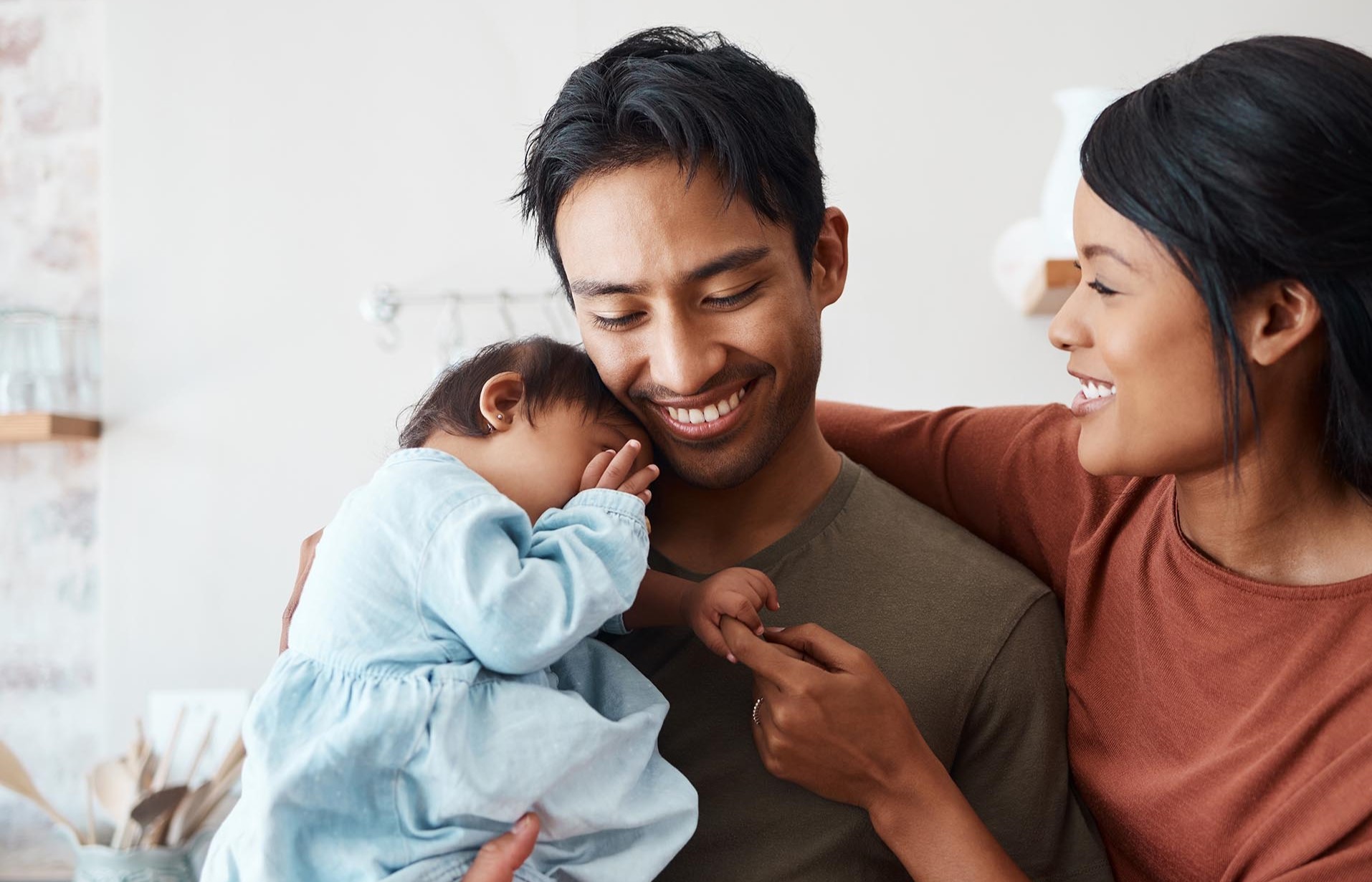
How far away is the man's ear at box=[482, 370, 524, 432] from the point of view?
1152mm

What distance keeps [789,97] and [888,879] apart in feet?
2.93

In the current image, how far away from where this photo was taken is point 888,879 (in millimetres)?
1173

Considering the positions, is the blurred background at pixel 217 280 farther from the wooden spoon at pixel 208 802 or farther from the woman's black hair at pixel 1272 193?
the woman's black hair at pixel 1272 193

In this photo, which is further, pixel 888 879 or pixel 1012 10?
pixel 1012 10

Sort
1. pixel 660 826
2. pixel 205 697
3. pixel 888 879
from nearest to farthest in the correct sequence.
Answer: pixel 660 826
pixel 888 879
pixel 205 697

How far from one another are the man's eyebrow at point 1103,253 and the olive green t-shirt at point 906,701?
0.40 meters

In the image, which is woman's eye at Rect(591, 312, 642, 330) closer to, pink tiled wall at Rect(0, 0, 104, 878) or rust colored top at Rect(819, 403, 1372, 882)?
rust colored top at Rect(819, 403, 1372, 882)

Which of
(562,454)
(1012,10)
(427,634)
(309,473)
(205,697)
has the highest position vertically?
(1012,10)

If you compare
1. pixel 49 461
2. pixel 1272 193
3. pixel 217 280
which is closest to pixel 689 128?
pixel 1272 193

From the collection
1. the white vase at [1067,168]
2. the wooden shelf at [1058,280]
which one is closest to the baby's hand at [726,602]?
the wooden shelf at [1058,280]

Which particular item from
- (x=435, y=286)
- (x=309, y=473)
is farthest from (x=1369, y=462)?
(x=309, y=473)

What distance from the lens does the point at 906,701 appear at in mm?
1181

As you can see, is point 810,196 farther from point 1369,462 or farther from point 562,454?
point 1369,462

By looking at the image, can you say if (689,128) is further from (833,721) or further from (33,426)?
(33,426)
